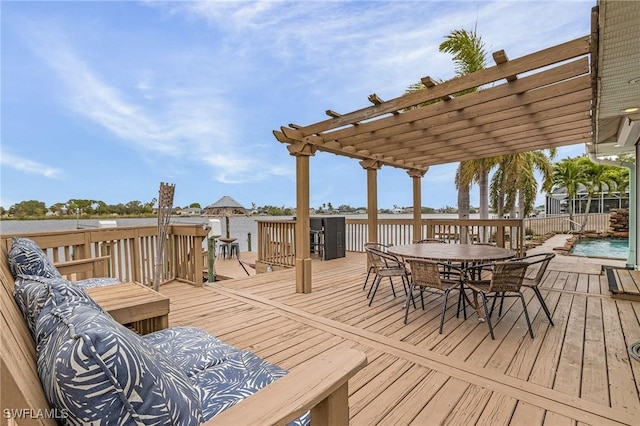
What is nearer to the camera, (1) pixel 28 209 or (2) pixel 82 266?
(2) pixel 82 266

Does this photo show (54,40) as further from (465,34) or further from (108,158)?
(108,158)

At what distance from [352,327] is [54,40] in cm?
631

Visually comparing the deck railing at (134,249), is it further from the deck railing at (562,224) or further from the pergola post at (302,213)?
the deck railing at (562,224)

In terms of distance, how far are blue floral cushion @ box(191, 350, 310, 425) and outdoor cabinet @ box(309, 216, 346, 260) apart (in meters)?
5.86

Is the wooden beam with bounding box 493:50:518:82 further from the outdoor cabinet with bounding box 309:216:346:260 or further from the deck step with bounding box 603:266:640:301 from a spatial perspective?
the outdoor cabinet with bounding box 309:216:346:260

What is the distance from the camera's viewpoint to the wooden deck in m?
1.89

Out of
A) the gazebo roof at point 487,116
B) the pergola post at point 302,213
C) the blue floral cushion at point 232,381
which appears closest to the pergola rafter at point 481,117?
the gazebo roof at point 487,116

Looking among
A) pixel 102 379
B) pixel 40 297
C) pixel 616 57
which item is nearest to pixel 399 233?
pixel 616 57

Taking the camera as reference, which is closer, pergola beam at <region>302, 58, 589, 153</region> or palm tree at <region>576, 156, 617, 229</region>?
pergola beam at <region>302, 58, 589, 153</region>

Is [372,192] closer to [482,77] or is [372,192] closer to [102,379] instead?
[482,77]

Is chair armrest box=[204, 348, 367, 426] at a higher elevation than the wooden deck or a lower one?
higher

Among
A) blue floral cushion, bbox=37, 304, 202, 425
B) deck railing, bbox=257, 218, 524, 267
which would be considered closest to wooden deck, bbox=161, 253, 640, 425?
blue floral cushion, bbox=37, 304, 202, 425

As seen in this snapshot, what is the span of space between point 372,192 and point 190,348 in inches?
186

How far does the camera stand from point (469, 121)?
12.9 ft
